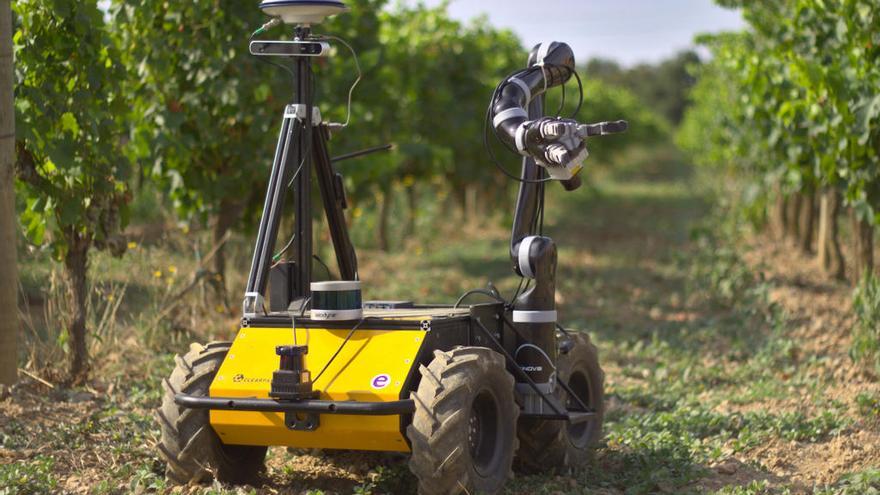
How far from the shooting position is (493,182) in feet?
80.6

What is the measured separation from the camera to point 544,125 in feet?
18.9

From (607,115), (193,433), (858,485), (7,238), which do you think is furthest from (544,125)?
(607,115)

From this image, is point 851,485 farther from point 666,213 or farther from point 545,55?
point 666,213

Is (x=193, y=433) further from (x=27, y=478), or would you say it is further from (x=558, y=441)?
(x=558, y=441)

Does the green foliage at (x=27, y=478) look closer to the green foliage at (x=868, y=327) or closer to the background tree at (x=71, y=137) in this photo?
the background tree at (x=71, y=137)

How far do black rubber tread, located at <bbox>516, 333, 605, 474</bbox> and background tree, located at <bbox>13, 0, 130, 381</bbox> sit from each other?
3434mm

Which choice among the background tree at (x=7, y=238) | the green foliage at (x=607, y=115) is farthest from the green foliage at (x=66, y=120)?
the green foliage at (x=607, y=115)

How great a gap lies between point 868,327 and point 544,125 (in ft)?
15.0

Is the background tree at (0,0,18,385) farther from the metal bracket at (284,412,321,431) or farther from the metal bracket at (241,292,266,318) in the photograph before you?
the metal bracket at (284,412,321,431)

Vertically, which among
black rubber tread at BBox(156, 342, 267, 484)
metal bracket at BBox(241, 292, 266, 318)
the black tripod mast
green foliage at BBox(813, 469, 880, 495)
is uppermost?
the black tripod mast

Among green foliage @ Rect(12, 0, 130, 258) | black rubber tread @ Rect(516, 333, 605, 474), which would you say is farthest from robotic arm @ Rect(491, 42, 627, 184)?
green foliage @ Rect(12, 0, 130, 258)

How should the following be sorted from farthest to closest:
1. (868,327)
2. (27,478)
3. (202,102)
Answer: (202,102) < (868,327) < (27,478)

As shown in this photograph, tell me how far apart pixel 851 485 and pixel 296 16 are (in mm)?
→ 3592

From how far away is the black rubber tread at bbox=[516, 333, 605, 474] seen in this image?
21.3 ft
